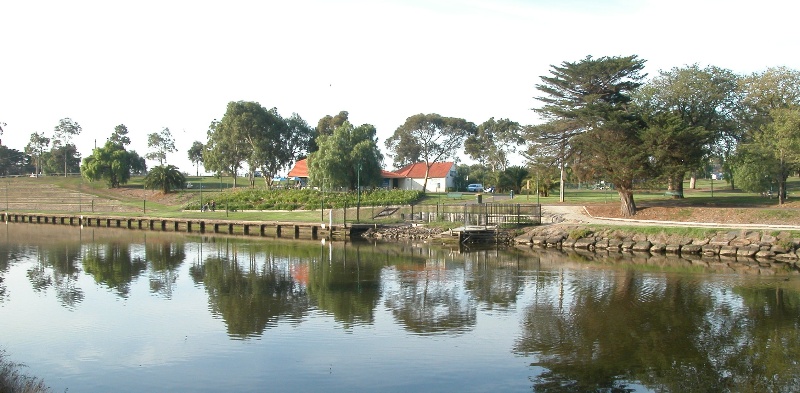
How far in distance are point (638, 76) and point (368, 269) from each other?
23.5 meters

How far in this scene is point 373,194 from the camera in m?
59.5

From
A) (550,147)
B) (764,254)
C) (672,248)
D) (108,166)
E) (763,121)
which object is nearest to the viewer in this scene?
(764,254)

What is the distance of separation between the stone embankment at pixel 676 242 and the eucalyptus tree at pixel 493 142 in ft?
164

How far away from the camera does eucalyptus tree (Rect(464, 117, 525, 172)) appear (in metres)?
88.2

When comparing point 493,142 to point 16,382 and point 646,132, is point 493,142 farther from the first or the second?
point 16,382

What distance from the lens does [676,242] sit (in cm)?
3359

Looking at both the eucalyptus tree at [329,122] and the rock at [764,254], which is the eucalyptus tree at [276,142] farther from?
the rock at [764,254]

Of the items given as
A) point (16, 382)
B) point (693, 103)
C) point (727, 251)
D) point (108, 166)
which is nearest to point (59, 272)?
point (16, 382)

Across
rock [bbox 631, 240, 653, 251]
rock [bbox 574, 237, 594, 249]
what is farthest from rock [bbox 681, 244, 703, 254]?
rock [bbox 574, 237, 594, 249]

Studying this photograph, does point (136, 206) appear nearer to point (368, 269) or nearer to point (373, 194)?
point (373, 194)

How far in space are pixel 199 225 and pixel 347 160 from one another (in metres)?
16.0

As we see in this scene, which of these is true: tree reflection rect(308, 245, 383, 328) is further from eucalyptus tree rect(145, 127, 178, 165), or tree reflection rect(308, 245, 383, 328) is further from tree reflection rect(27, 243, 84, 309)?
eucalyptus tree rect(145, 127, 178, 165)

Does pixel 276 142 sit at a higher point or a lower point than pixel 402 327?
higher

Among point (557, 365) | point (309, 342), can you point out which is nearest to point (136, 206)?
point (309, 342)
